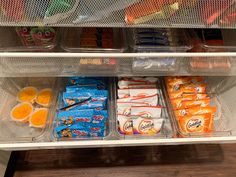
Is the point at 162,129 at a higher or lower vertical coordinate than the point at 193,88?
lower

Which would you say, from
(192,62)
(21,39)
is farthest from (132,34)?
(21,39)

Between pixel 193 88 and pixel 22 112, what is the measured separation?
745 millimetres

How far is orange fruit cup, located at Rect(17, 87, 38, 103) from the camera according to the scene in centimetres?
103

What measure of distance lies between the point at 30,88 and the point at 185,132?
701mm

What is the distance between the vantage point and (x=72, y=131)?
2.94 ft

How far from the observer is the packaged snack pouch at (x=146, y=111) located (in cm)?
96

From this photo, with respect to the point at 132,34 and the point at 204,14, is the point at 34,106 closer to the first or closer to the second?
the point at 132,34

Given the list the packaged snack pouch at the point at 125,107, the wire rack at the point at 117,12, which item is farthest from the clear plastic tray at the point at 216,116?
the wire rack at the point at 117,12

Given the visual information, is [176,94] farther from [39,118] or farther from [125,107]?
[39,118]

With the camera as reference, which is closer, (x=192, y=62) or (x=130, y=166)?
(x=192, y=62)

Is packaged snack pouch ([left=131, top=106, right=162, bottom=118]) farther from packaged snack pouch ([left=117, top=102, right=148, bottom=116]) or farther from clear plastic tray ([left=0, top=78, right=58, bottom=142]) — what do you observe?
clear plastic tray ([left=0, top=78, right=58, bottom=142])

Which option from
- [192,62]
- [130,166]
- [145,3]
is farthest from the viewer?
[130,166]

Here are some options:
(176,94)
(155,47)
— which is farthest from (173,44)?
(176,94)

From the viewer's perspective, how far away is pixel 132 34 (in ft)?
2.83
